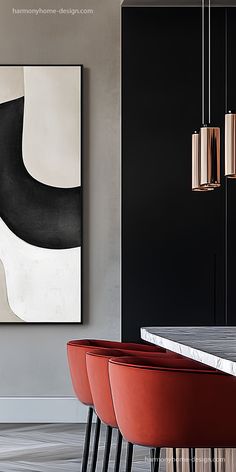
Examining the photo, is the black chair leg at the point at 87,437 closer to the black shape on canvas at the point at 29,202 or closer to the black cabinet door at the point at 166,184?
the black cabinet door at the point at 166,184

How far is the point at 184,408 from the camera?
2.86 m

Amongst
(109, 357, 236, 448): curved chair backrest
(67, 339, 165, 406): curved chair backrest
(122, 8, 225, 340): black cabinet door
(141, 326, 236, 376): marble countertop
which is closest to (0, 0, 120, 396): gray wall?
(122, 8, 225, 340): black cabinet door

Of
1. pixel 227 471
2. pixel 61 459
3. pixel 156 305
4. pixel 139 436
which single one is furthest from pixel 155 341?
pixel 156 305

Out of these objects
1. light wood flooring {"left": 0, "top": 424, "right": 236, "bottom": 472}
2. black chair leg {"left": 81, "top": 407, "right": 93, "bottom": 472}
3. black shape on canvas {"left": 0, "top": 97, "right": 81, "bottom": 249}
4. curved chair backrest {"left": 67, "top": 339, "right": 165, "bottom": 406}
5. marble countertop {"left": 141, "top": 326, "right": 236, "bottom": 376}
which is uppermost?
black shape on canvas {"left": 0, "top": 97, "right": 81, "bottom": 249}

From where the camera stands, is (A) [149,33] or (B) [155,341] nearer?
(B) [155,341]

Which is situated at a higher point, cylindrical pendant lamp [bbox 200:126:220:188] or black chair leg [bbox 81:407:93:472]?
cylindrical pendant lamp [bbox 200:126:220:188]

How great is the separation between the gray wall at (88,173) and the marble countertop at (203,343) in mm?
2541

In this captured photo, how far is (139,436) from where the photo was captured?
294 centimetres

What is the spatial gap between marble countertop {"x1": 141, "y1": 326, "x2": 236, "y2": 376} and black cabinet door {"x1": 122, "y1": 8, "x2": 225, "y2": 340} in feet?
7.63

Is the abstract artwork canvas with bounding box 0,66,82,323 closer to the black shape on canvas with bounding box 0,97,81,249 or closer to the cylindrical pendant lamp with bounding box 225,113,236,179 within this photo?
the black shape on canvas with bounding box 0,97,81,249

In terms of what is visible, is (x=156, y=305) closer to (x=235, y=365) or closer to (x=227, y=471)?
(x=227, y=471)

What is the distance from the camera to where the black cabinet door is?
22.3ft

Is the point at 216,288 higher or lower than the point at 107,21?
lower

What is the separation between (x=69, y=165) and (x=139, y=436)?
4216mm
